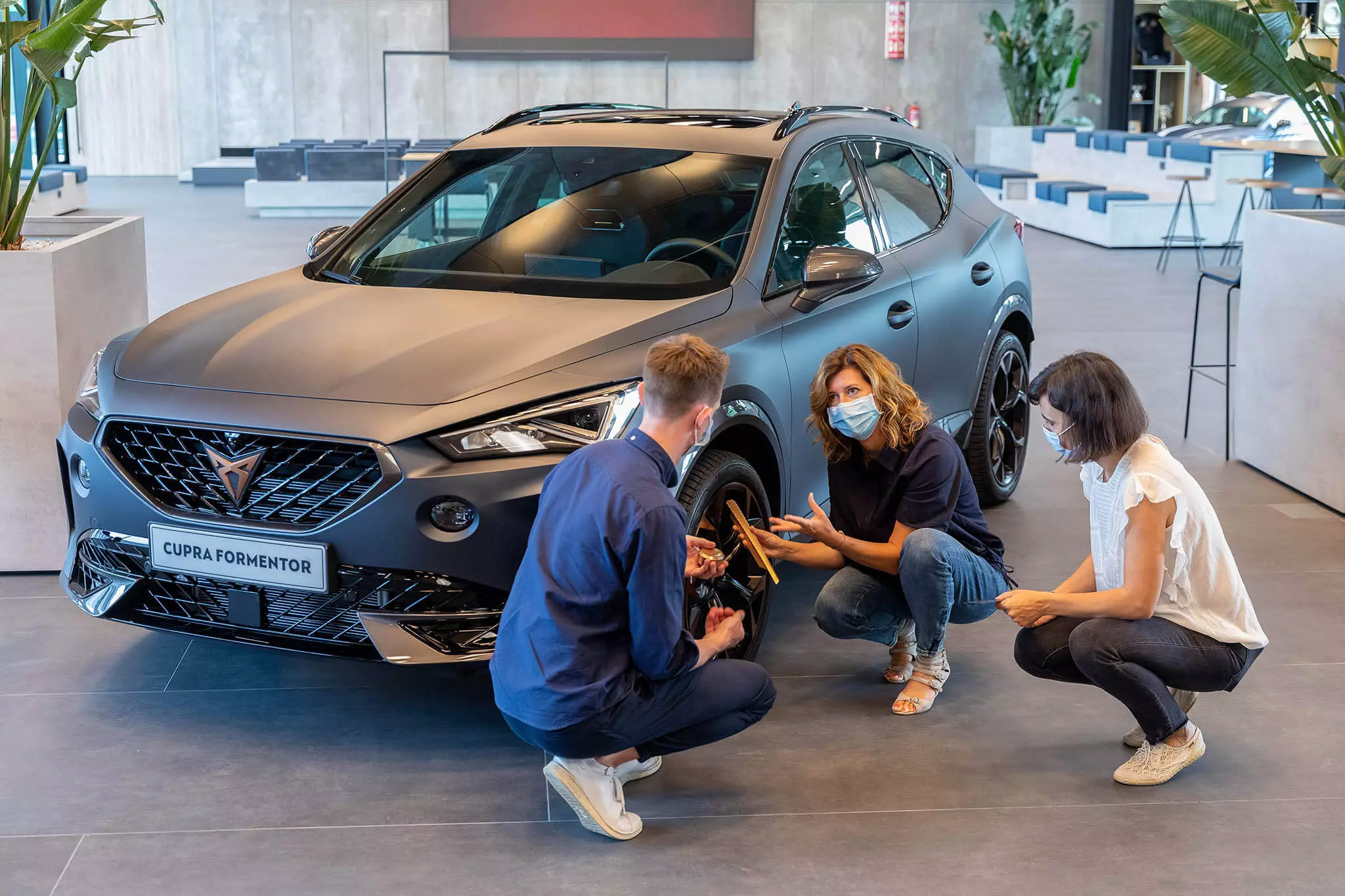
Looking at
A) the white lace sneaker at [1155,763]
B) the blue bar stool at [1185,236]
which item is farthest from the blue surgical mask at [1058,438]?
the blue bar stool at [1185,236]

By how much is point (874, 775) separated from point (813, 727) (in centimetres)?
30

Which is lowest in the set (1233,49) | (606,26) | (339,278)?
(339,278)

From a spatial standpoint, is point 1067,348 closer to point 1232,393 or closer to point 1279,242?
point 1232,393

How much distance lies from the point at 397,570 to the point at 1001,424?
117 inches

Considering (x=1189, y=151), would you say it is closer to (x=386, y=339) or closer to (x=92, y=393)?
(x=386, y=339)

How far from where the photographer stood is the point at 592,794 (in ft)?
9.72

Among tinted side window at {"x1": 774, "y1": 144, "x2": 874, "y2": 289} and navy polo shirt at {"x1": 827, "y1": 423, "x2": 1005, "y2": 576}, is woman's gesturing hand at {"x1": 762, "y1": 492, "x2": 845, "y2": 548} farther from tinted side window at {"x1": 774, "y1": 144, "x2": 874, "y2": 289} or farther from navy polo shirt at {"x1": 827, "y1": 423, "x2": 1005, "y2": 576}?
tinted side window at {"x1": 774, "y1": 144, "x2": 874, "y2": 289}

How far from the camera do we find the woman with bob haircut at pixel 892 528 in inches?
138

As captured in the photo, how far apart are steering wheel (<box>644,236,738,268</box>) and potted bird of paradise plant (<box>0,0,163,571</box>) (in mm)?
1879

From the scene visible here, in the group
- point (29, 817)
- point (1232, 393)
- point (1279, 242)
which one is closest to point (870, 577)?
point (29, 817)

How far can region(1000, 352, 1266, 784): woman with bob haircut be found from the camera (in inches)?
120

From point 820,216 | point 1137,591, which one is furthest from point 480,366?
point 1137,591

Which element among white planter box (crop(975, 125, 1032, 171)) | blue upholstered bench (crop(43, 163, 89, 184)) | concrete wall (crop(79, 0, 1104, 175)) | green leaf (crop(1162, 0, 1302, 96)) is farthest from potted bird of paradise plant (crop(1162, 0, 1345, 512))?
concrete wall (crop(79, 0, 1104, 175))

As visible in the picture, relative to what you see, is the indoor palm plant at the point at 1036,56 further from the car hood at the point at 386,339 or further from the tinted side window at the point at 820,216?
the car hood at the point at 386,339
